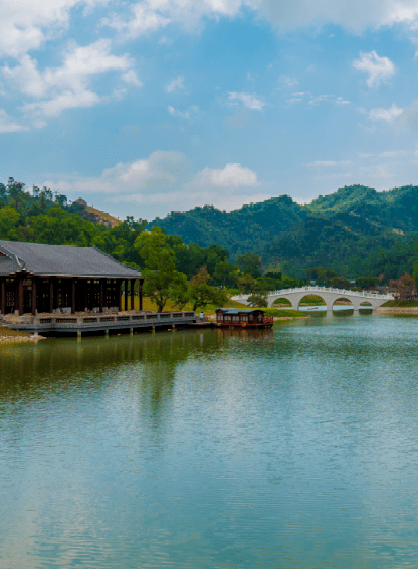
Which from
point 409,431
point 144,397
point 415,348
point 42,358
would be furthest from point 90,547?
point 415,348

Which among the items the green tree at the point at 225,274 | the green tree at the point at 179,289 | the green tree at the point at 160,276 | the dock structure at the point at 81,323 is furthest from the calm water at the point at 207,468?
the green tree at the point at 225,274

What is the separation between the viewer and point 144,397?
3136 centimetres

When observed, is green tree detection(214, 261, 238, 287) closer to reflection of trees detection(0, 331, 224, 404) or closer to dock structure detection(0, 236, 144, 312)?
dock structure detection(0, 236, 144, 312)

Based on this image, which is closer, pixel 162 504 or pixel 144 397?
pixel 162 504

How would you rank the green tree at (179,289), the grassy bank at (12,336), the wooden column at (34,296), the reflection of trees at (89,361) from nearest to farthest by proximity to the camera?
1. the reflection of trees at (89,361)
2. the grassy bank at (12,336)
3. the wooden column at (34,296)
4. the green tree at (179,289)

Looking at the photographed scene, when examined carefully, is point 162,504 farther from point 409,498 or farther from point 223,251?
point 223,251

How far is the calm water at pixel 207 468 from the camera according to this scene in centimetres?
1414

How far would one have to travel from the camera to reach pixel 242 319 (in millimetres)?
77438

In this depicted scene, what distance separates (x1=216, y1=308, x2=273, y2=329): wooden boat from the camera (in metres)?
77.1

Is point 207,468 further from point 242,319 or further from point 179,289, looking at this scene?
point 179,289

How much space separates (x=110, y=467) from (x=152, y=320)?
51499 millimetres

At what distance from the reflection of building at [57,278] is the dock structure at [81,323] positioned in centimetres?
290

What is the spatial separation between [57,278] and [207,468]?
5112 cm

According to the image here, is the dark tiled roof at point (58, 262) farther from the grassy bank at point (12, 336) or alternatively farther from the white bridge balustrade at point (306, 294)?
the white bridge balustrade at point (306, 294)
